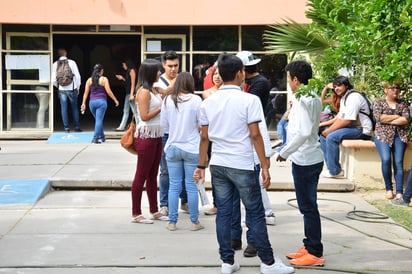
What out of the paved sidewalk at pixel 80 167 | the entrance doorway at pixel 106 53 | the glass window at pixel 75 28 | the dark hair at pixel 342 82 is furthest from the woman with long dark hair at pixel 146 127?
the entrance doorway at pixel 106 53

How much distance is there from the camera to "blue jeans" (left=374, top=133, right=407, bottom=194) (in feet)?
32.1

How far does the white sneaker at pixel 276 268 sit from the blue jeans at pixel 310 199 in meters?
0.37

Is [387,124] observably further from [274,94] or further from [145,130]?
[274,94]

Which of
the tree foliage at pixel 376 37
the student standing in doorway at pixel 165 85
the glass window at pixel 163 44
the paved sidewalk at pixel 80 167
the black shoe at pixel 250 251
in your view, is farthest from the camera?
the glass window at pixel 163 44

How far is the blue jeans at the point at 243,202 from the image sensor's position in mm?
5945

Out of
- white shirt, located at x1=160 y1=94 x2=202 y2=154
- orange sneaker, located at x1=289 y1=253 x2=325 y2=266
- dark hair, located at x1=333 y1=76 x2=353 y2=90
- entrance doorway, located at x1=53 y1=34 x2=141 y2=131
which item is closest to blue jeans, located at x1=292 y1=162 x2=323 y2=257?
orange sneaker, located at x1=289 y1=253 x2=325 y2=266

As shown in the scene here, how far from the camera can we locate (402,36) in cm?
519

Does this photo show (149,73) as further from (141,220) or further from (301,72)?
(301,72)

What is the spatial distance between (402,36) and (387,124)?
480 cm

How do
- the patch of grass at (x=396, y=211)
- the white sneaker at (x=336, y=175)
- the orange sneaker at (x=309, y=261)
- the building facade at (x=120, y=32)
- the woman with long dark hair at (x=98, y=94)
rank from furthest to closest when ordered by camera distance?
the building facade at (x=120, y=32), the woman with long dark hair at (x=98, y=94), the white sneaker at (x=336, y=175), the patch of grass at (x=396, y=211), the orange sneaker at (x=309, y=261)

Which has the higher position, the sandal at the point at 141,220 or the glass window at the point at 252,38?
the glass window at the point at 252,38

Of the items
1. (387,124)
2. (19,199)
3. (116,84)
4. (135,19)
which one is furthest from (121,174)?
(116,84)

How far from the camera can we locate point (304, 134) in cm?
623

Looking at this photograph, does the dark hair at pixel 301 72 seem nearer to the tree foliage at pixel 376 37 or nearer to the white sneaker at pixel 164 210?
the tree foliage at pixel 376 37
